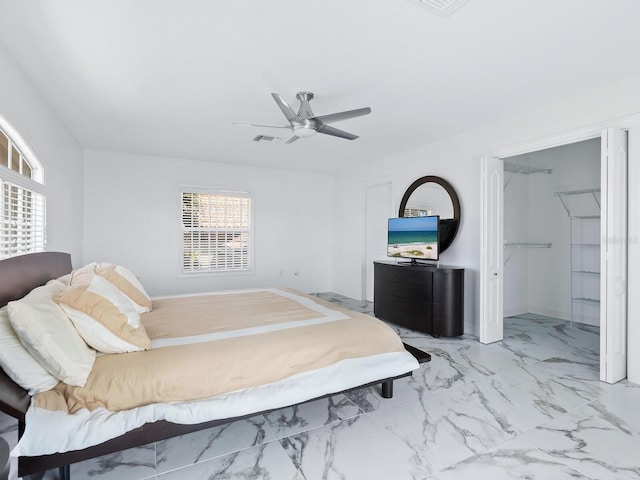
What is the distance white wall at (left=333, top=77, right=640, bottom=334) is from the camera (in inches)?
115

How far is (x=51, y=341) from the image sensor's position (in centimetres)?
154

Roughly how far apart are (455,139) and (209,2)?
3.36m

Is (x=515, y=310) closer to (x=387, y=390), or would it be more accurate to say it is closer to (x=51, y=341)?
(x=387, y=390)

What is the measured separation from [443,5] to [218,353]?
2.32 m

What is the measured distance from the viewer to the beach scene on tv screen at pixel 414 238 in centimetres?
411

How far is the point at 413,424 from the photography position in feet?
7.11

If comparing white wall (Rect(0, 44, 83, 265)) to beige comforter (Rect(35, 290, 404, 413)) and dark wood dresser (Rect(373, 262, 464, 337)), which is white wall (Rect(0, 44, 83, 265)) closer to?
beige comforter (Rect(35, 290, 404, 413))

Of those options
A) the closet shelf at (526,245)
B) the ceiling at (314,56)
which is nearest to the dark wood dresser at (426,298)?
the closet shelf at (526,245)

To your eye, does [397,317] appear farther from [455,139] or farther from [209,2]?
[209,2]

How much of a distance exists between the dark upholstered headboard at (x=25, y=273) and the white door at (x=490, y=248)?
4.07 m

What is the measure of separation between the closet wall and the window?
4.31 meters

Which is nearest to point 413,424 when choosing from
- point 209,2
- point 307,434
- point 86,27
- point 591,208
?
point 307,434

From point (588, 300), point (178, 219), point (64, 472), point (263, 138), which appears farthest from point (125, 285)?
point (588, 300)

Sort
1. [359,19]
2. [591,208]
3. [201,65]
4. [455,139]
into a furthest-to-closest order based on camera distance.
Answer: [591,208]
[455,139]
[201,65]
[359,19]
